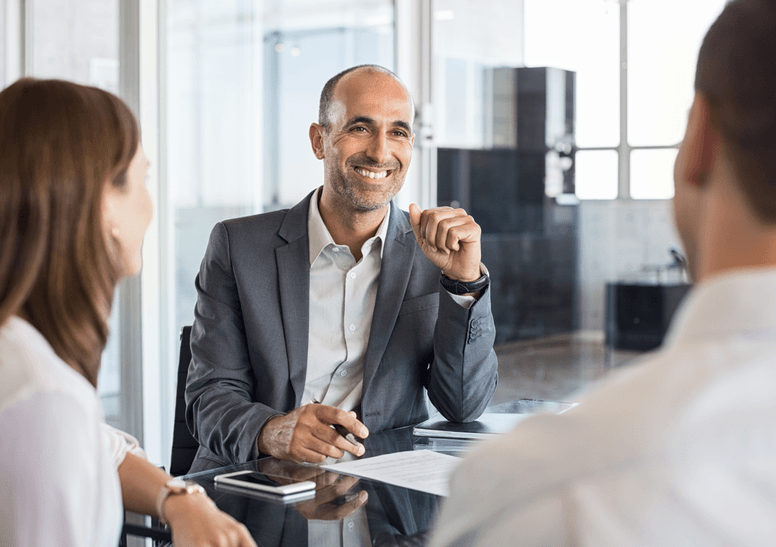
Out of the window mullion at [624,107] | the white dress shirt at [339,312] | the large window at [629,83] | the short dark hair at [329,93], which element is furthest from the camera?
the window mullion at [624,107]

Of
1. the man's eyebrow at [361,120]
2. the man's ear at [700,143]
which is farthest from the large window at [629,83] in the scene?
the man's ear at [700,143]

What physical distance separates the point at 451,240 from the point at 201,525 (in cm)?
101

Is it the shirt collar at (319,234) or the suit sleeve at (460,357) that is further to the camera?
the shirt collar at (319,234)

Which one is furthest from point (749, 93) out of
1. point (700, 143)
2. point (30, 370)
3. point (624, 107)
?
point (624, 107)

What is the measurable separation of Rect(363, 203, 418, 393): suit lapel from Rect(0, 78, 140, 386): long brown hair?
97 cm

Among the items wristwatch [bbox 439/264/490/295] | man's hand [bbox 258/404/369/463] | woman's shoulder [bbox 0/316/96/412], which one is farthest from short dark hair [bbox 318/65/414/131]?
woman's shoulder [bbox 0/316/96/412]

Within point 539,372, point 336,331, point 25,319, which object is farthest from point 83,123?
point 539,372

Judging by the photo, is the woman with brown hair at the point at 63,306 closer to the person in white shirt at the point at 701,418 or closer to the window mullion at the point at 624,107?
the person in white shirt at the point at 701,418

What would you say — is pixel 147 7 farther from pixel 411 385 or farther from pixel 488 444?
pixel 488 444

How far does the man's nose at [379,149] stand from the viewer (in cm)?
224

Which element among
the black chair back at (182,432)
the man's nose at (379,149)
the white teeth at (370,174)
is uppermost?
the man's nose at (379,149)

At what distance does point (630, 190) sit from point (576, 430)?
2847 mm

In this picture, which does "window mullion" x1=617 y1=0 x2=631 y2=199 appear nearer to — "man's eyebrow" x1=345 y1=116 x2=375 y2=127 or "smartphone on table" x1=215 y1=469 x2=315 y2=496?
"man's eyebrow" x1=345 y1=116 x2=375 y2=127

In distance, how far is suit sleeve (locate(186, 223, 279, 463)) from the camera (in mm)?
1777
